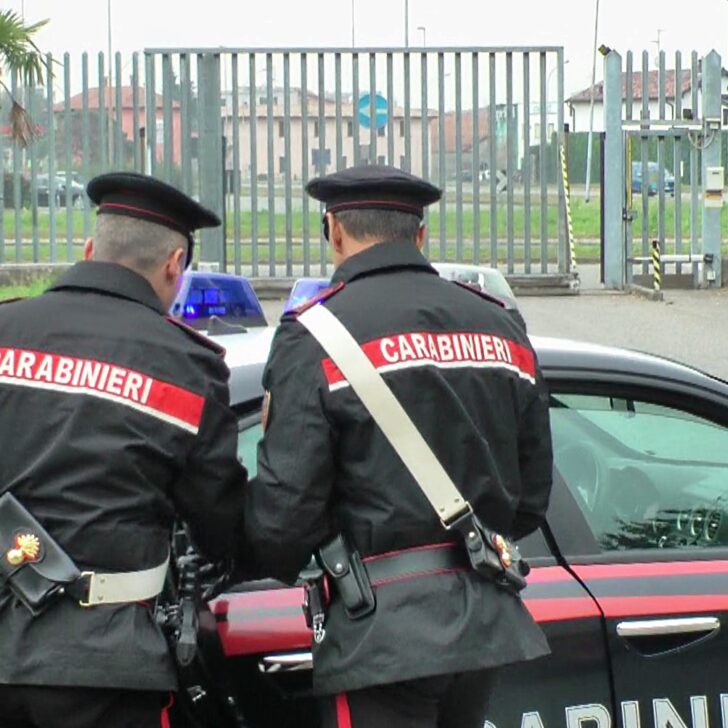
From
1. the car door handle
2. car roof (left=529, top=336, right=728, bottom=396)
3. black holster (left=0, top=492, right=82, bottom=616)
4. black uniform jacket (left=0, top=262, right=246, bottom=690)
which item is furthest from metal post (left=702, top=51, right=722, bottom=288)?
black holster (left=0, top=492, right=82, bottom=616)

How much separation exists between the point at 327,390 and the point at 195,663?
0.67m

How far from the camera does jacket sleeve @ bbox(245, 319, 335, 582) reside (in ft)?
9.15

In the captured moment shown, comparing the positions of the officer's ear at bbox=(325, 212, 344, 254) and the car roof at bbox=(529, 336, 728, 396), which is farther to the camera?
the car roof at bbox=(529, 336, 728, 396)

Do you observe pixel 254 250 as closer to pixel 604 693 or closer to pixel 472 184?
pixel 472 184

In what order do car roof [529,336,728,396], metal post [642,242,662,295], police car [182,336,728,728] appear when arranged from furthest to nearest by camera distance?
metal post [642,242,662,295]
car roof [529,336,728,396]
police car [182,336,728,728]

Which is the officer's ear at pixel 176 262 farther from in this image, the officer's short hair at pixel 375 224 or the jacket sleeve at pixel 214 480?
the officer's short hair at pixel 375 224

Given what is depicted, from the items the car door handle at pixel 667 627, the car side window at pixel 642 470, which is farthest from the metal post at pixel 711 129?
the car door handle at pixel 667 627

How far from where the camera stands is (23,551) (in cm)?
262

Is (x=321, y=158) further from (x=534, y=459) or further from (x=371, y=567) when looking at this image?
(x=371, y=567)

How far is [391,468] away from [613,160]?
53.6 feet

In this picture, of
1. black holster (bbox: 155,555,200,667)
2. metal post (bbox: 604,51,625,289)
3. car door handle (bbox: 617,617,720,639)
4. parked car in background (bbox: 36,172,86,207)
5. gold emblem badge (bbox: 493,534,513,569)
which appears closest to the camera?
black holster (bbox: 155,555,200,667)

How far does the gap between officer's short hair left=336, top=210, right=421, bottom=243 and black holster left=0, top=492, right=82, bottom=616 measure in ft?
2.79

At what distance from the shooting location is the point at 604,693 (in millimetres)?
3371

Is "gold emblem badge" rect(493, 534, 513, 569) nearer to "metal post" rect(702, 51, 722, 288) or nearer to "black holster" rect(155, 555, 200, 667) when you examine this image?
"black holster" rect(155, 555, 200, 667)
